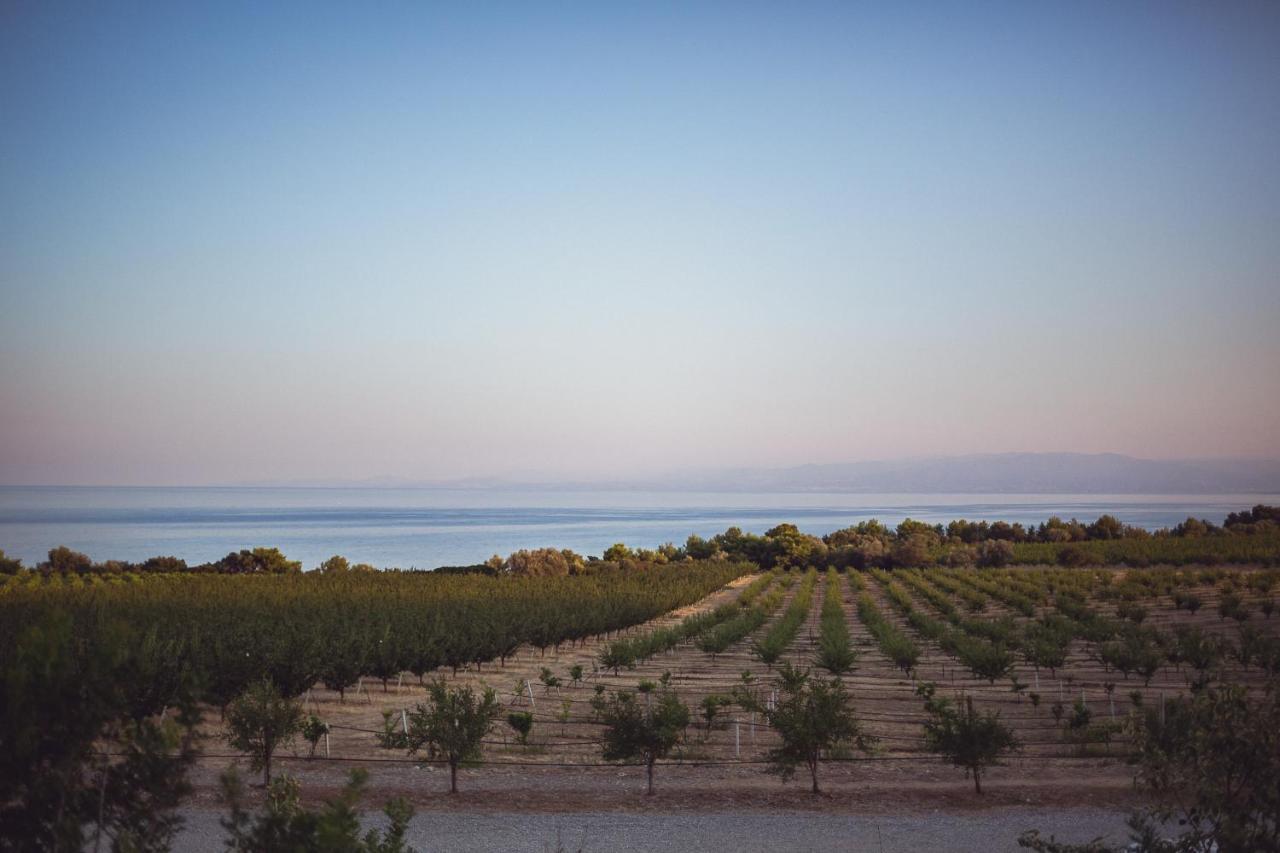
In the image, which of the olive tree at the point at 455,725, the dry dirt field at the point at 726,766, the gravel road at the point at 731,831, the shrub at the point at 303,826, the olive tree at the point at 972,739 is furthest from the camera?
the olive tree at the point at 455,725

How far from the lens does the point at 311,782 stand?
18.0 meters

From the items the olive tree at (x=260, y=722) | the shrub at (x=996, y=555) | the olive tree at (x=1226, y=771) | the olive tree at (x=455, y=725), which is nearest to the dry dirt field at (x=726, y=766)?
the olive tree at (x=455, y=725)

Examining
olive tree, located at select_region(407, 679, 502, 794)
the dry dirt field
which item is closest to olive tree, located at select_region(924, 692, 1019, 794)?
the dry dirt field

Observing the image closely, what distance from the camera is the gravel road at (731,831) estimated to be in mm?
13414

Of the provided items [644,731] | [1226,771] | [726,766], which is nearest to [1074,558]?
[726,766]

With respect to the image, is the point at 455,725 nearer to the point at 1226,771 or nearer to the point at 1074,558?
the point at 1226,771

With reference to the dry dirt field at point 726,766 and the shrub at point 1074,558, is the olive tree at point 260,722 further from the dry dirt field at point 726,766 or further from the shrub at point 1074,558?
the shrub at point 1074,558

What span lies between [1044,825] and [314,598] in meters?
44.1

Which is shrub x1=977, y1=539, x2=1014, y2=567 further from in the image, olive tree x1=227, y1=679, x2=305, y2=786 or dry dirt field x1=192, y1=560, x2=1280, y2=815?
olive tree x1=227, y1=679, x2=305, y2=786

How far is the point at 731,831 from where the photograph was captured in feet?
46.6

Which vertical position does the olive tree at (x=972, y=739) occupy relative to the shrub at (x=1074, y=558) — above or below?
above

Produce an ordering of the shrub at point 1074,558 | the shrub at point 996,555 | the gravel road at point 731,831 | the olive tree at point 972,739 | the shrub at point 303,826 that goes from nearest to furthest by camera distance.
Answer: the shrub at point 303,826
the gravel road at point 731,831
the olive tree at point 972,739
the shrub at point 1074,558
the shrub at point 996,555

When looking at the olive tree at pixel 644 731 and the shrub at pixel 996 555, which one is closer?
the olive tree at pixel 644 731

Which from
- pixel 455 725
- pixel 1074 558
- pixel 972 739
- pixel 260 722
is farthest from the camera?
pixel 1074 558
